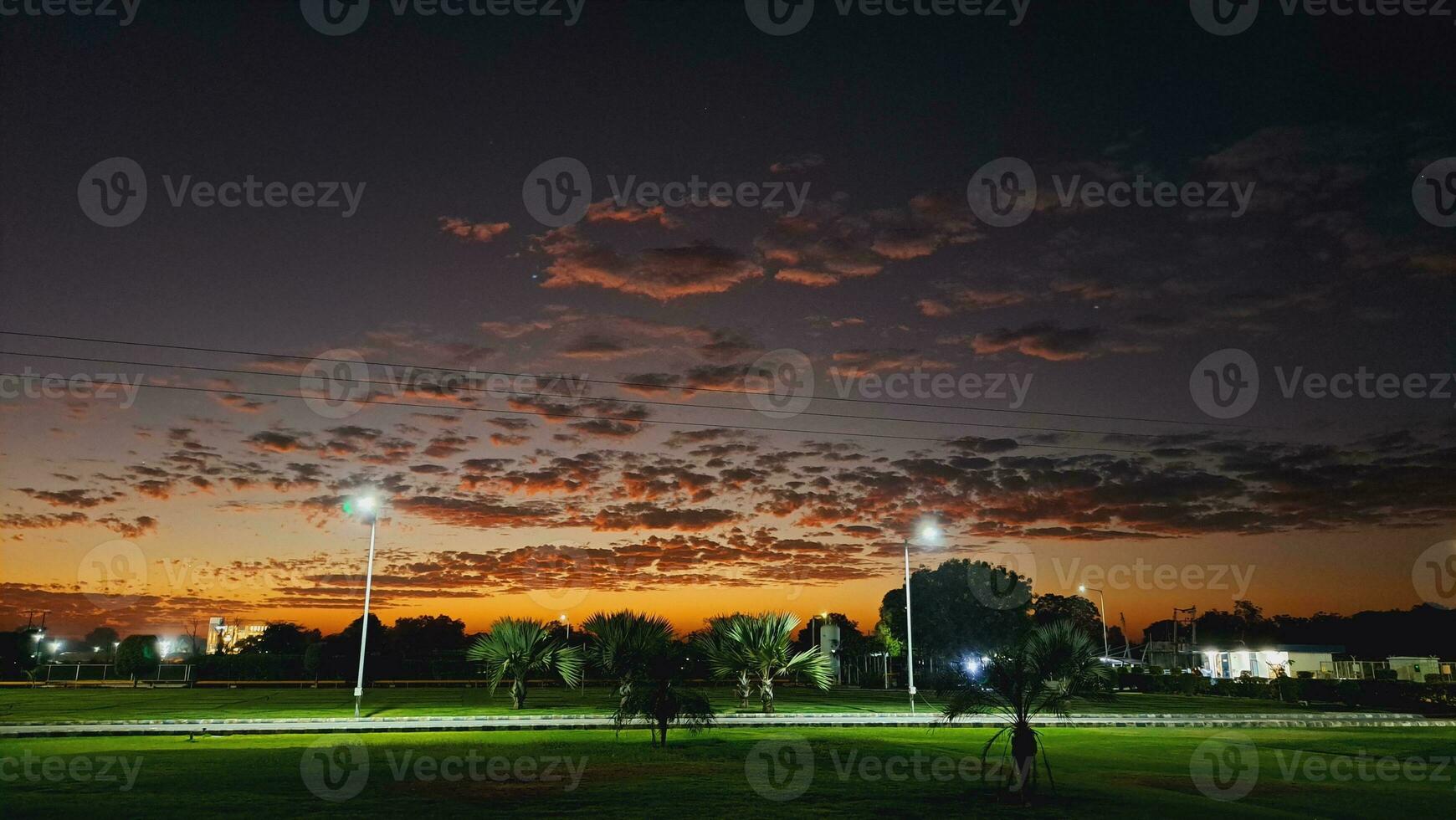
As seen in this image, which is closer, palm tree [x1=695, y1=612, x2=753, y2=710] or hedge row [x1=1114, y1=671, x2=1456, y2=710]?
palm tree [x1=695, y1=612, x2=753, y2=710]

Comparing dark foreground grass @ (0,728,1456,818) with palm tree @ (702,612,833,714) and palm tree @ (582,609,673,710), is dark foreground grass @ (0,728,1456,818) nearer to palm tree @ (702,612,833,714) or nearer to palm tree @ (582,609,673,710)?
palm tree @ (582,609,673,710)

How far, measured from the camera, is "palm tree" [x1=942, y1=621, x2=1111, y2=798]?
17.8m

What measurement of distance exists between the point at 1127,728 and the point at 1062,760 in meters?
13.7

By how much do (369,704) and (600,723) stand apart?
51.0 ft

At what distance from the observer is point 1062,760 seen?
77.7 feet

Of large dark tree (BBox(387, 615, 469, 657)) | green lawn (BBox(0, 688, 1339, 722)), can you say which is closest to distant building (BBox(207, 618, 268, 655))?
large dark tree (BBox(387, 615, 469, 657))

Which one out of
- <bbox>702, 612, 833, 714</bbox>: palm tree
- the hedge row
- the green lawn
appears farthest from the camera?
the hedge row

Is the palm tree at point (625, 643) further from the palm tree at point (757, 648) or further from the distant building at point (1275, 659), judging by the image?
the distant building at point (1275, 659)

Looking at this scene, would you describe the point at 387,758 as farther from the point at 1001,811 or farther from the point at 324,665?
the point at 324,665

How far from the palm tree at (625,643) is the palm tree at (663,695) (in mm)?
130

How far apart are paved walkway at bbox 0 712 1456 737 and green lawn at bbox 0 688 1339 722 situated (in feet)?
10.1

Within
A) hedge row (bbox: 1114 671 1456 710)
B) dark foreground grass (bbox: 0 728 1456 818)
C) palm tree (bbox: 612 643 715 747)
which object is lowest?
hedge row (bbox: 1114 671 1456 710)

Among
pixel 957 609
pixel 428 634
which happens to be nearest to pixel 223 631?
pixel 428 634

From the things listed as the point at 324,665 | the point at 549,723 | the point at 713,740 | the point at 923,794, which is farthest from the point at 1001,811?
the point at 324,665
